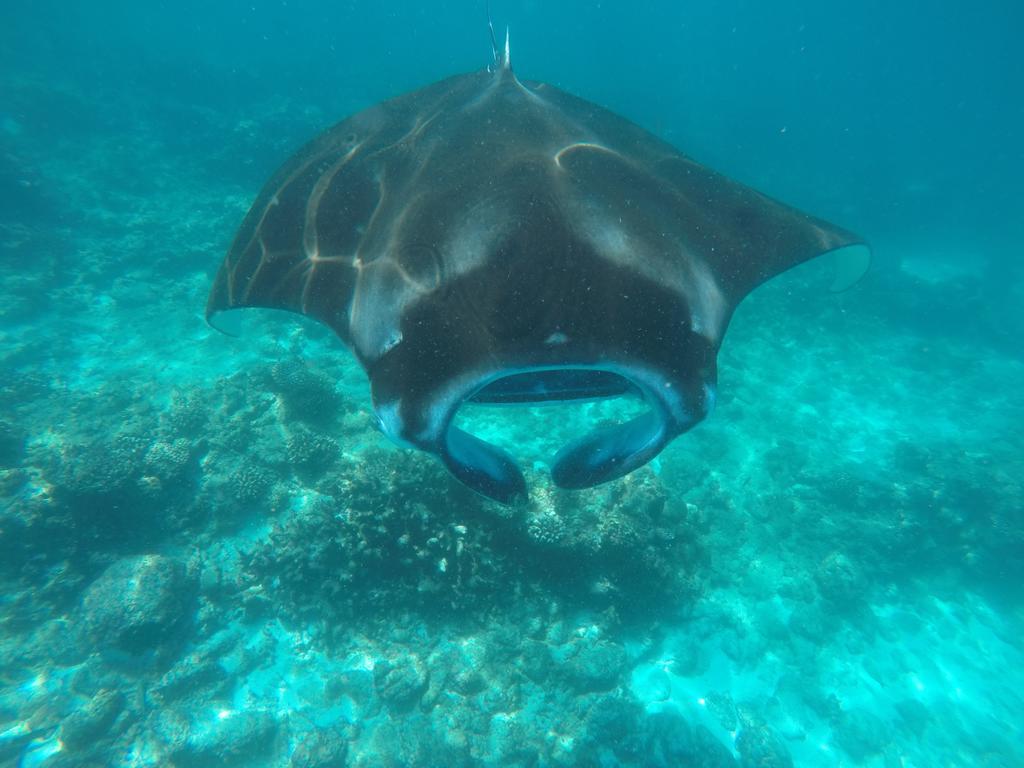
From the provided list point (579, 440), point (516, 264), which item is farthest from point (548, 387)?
point (516, 264)

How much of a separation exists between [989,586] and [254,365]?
18.4 meters

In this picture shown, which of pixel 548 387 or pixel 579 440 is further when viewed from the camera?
pixel 579 440

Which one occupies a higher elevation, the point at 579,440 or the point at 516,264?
the point at 516,264

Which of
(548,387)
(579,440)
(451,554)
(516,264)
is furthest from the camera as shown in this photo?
(451,554)

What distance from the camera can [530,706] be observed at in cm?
722

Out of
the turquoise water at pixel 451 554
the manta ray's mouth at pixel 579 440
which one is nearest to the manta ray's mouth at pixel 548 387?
the manta ray's mouth at pixel 579 440

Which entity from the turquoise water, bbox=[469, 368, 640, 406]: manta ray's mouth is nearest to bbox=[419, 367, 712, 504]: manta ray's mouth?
bbox=[469, 368, 640, 406]: manta ray's mouth

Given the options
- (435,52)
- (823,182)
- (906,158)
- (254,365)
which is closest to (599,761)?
(254,365)

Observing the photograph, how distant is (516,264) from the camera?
8.09 feet

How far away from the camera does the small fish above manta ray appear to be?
231 centimetres

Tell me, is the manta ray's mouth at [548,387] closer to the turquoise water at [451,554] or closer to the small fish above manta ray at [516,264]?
the small fish above manta ray at [516,264]

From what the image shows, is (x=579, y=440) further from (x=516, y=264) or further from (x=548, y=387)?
(x=516, y=264)

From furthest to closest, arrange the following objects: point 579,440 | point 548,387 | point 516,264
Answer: point 579,440 → point 548,387 → point 516,264

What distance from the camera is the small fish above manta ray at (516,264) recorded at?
2307 mm
